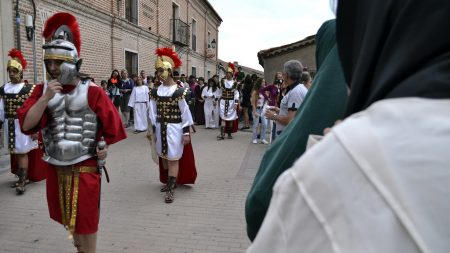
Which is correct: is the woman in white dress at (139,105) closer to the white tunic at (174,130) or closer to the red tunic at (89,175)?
the white tunic at (174,130)

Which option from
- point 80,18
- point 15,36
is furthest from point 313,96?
point 80,18

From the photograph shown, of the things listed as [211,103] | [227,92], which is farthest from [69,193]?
[211,103]

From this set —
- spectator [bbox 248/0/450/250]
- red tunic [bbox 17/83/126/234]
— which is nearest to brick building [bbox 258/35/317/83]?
red tunic [bbox 17/83/126/234]

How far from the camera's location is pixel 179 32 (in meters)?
23.6

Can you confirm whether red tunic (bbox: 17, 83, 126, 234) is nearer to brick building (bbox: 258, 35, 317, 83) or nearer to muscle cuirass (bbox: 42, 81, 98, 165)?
muscle cuirass (bbox: 42, 81, 98, 165)

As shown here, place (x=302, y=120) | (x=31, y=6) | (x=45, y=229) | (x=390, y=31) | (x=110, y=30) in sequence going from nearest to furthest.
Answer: (x=390, y=31) → (x=302, y=120) → (x=45, y=229) → (x=31, y=6) → (x=110, y=30)

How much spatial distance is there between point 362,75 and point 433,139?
0.60 feet

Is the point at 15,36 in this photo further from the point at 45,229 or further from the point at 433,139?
the point at 433,139

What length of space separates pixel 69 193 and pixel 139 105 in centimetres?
1046

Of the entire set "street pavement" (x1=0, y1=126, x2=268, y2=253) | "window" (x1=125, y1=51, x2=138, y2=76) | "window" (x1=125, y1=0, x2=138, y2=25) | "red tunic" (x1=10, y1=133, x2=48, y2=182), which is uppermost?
"window" (x1=125, y1=0, x2=138, y2=25)

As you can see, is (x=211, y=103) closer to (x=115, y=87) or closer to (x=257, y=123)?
(x=115, y=87)

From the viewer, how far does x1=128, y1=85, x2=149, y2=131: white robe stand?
1342 cm

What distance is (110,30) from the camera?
14445 millimetres

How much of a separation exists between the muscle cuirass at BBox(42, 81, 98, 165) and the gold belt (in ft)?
0.28
